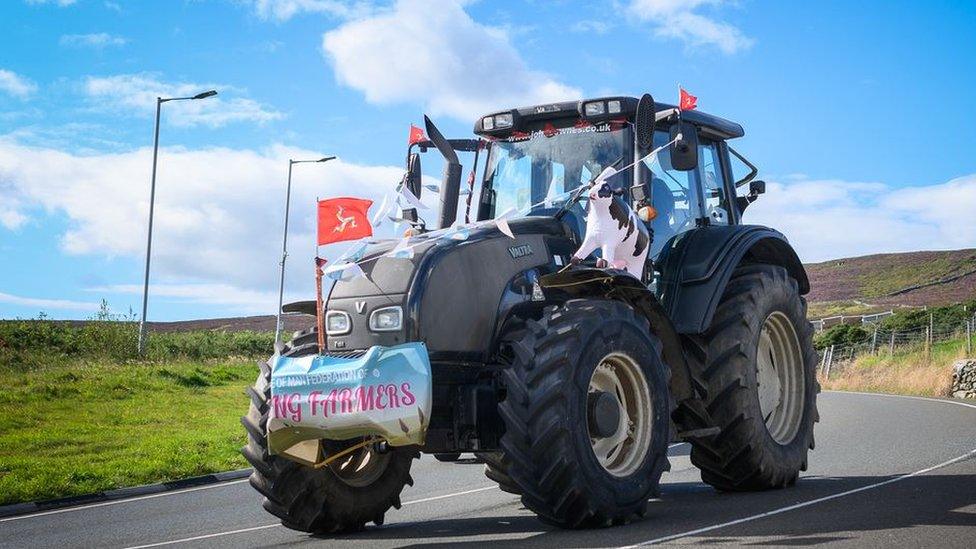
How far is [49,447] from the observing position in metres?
21.8

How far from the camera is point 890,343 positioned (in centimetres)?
4862

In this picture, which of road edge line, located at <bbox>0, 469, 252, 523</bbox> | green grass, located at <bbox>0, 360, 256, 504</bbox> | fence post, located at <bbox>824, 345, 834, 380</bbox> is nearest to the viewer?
road edge line, located at <bbox>0, 469, 252, 523</bbox>

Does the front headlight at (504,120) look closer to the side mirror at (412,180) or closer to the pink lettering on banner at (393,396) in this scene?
the side mirror at (412,180)

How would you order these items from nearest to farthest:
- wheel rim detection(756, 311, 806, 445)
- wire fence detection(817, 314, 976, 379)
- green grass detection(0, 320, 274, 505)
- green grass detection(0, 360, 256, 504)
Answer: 1. wheel rim detection(756, 311, 806, 445)
2. green grass detection(0, 360, 256, 504)
3. green grass detection(0, 320, 274, 505)
4. wire fence detection(817, 314, 976, 379)

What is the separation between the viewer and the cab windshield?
9.41 metres

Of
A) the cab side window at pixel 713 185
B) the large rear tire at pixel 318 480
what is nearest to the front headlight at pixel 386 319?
the large rear tire at pixel 318 480

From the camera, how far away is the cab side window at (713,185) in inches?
422

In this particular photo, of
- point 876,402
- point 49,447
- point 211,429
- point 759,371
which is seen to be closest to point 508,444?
point 759,371

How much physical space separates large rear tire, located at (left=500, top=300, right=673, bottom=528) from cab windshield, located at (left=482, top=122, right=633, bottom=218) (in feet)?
5.56

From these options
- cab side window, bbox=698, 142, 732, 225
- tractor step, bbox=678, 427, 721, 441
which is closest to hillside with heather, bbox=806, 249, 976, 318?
cab side window, bbox=698, 142, 732, 225

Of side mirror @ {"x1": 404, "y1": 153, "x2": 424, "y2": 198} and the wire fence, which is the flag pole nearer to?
side mirror @ {"x1": 404, "y1": 153, "x2": 424, "y2": 198}

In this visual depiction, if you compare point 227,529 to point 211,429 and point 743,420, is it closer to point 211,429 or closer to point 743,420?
point 743,420

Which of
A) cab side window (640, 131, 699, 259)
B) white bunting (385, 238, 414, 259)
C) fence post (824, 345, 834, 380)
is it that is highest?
cab side window (640, 131, 699, 259)

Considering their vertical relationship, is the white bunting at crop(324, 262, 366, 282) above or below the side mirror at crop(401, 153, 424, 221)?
below
